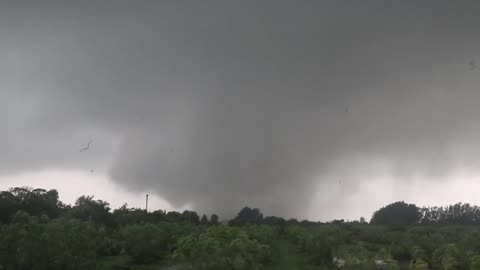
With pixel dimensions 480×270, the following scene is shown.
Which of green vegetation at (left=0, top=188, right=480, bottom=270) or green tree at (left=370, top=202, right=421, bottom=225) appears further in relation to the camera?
green tree at (left=370, top=202, right=421, bottom=225)

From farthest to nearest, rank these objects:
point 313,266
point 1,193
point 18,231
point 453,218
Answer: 1. point 453,218
2. point 1,193
3. point 313,266
4. point 18,231

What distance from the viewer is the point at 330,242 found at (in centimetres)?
5762

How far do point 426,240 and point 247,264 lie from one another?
37451 mm

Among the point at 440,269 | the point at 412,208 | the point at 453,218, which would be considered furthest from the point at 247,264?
the point at 412,208

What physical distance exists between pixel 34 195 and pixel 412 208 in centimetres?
13640

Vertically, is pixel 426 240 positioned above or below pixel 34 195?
below

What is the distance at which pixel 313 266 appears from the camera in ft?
177

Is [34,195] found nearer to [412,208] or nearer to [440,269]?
[440,269]

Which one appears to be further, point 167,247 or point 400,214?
point 400,214

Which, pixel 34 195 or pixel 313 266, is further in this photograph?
pixel 34 195

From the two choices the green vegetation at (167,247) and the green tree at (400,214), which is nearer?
the green vegetation at (167,247)


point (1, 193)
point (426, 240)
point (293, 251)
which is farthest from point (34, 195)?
point (426, 240)

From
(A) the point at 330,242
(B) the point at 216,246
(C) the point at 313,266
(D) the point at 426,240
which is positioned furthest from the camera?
(D) the point at 426,240

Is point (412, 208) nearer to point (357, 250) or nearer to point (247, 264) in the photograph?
point (357, 250)
